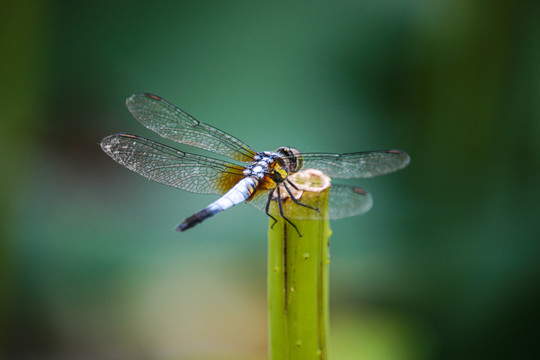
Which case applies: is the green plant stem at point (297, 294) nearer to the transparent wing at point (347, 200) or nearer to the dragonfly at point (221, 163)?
the dragonfly at point (221, 163)

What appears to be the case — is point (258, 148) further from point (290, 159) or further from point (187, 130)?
point (290, 159)

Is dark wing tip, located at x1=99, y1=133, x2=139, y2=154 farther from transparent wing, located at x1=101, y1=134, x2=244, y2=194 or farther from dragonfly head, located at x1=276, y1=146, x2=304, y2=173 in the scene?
dragonfly head, located at x1=276, y1=146, x2=304, y2=173

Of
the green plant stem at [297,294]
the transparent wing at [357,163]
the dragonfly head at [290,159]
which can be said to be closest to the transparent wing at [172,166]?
the dragonfly head at [290,159]

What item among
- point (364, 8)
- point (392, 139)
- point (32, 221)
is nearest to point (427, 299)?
point (392, 139)

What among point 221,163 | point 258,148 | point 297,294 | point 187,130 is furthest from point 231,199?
point 258,148

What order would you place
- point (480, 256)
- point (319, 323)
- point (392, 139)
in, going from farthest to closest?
point (392, 139) < point (480, 256) < point (319, 323)

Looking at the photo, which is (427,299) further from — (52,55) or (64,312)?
(52,55)
